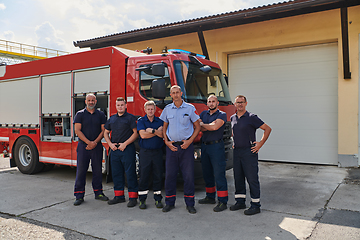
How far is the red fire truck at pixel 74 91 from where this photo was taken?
550 centimetres

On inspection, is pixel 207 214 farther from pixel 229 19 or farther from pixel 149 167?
pixel 229 19

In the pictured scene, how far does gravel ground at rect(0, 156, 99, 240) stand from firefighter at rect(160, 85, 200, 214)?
4.64 ft

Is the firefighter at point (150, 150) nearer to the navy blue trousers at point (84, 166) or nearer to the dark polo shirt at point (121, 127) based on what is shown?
the dark polo shirt at point (121, 127)

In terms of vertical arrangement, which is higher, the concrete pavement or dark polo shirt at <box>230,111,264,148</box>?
dark polo shirt at <box>230,111,264,148</box>

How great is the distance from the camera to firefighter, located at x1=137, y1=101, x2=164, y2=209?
4.77m

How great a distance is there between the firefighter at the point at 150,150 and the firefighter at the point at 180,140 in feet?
0.63

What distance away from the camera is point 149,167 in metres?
4.84

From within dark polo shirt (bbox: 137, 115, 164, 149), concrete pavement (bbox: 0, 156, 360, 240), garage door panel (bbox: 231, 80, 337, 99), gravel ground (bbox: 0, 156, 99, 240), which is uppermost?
garage door panel (bbox: 231, 80, 337, 99)

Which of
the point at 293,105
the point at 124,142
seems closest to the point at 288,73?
the point at 293,105

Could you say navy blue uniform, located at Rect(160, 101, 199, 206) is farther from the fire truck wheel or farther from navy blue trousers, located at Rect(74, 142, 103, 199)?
the fire truck wheel

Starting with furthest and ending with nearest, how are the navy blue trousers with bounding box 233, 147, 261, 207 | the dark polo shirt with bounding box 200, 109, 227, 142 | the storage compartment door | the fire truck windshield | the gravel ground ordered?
the storage compartment door
the fire truck windshield
the dark polo shirt with bounding box 200, 109, 227, 142
the navy blue trousers with bounding box 233, 147, 261, 207
the gravel ground

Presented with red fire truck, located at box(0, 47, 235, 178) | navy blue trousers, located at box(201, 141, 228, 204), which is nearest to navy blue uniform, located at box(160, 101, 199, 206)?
navy blue trousers, located at box(201, 141, 228, 204)

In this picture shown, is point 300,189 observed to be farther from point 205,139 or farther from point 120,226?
point 120,226

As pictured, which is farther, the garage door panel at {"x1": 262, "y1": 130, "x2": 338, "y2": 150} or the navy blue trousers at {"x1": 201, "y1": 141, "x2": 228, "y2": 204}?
the garage door panel at {"x1": 262, "y1": 130, "x2": 338, "y2": 150}
